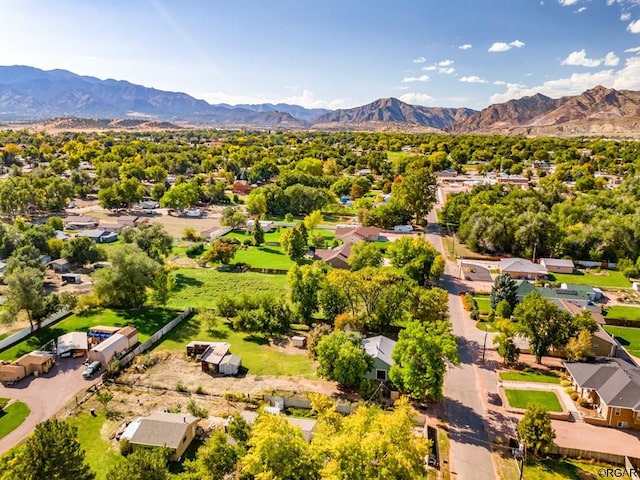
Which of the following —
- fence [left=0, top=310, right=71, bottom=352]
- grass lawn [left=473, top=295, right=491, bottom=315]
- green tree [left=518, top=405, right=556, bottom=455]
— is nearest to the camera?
green tree [left=518, top=405, right=556, bottom=455]

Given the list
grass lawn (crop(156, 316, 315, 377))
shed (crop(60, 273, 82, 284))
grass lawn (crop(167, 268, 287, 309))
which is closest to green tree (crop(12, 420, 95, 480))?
grass lawn (crop(156, 316, 315, 377))

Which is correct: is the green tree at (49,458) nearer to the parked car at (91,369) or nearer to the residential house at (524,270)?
the parked car at (91,369)

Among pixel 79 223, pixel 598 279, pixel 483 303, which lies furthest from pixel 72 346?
pixel 598 279

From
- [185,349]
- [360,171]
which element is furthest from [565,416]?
[360,171]

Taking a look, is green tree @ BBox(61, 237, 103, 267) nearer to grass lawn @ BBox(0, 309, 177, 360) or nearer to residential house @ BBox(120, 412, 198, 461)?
grass lawn @ BBox(0, 309, 177, 360)

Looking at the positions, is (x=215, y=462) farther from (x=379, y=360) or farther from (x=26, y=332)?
(x=26, y=332)

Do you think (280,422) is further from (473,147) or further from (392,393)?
(473,147)

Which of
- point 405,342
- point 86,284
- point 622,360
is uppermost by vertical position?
point 405,342
